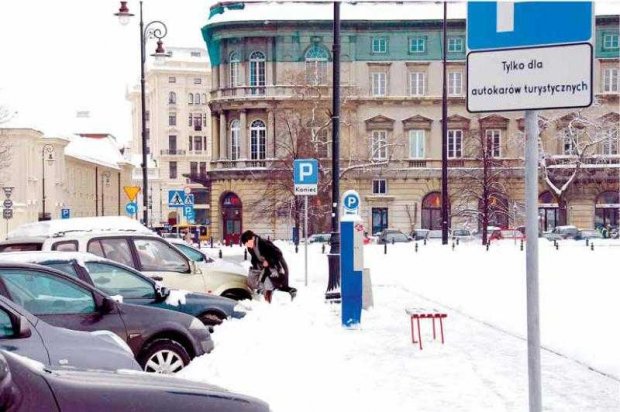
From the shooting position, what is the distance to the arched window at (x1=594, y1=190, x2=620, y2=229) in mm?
68438

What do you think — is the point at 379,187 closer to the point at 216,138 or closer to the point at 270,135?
the point at 270,135

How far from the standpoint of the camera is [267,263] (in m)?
18.0

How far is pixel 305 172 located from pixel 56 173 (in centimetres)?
6864

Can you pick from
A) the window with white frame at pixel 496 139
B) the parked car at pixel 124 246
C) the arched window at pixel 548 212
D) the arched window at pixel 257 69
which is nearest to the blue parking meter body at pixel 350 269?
the parked car at pixel 124 246

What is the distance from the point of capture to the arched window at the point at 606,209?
68.4 m

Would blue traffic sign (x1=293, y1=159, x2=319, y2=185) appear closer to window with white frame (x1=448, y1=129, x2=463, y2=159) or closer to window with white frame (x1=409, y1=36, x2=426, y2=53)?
window with white frame (x1=448, y1=129, x2=463, y2=159)

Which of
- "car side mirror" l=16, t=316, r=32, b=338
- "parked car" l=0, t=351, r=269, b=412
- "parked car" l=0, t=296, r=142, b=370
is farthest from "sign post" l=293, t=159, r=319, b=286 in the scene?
Result: "parked car" l=0, t=351, r=269, b=412

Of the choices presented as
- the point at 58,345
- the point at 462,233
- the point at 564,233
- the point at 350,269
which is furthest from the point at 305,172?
the point at 564,233

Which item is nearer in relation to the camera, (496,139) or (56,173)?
(496,139)

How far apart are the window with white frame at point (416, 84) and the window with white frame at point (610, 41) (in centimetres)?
1271

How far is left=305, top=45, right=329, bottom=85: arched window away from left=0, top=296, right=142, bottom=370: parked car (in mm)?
58929

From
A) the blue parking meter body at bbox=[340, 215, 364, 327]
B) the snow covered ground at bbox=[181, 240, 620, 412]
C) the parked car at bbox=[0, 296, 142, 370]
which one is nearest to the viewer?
the parked car at bbox=[0, 296, 142, 370]

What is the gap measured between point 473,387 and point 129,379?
623cm

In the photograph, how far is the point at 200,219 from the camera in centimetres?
11362
